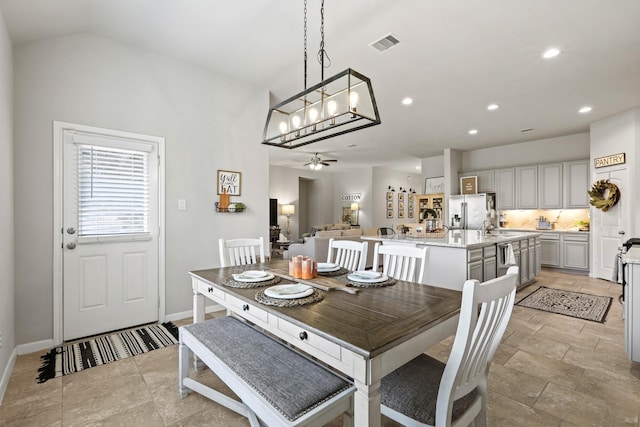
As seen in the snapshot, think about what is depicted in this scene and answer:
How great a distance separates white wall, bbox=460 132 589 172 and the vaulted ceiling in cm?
153

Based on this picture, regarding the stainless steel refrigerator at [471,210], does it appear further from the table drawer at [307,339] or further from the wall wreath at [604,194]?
the table drawer at [307,339]

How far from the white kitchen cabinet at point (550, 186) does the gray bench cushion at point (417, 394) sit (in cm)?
697

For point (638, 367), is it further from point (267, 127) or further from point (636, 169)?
point (636, 169)

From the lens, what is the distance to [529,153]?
714 centimetres

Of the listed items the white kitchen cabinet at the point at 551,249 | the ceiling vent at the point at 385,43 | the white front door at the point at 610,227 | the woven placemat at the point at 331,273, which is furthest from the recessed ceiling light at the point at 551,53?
the white kitchen cabinet at the point at 551,249

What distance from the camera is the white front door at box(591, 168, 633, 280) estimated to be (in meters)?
5.20

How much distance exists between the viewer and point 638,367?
2441mm

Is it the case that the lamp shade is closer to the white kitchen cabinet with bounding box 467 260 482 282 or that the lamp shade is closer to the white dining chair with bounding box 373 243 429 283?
the white kitchen cabinet with bounding box 467 260 482 282

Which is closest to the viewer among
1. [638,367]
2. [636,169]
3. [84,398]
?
A: [84,398]

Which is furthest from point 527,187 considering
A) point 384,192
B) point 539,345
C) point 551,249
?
point 539,345

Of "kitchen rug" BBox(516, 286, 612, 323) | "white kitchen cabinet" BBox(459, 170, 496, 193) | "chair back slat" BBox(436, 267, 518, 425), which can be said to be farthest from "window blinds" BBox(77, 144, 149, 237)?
"white kitchen cabinet" BBox(459, 170, 496, 193)

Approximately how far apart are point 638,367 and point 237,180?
14.0ft

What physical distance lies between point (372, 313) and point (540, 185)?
7.26 meters

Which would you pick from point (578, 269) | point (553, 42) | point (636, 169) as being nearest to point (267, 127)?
point (553, 42)
